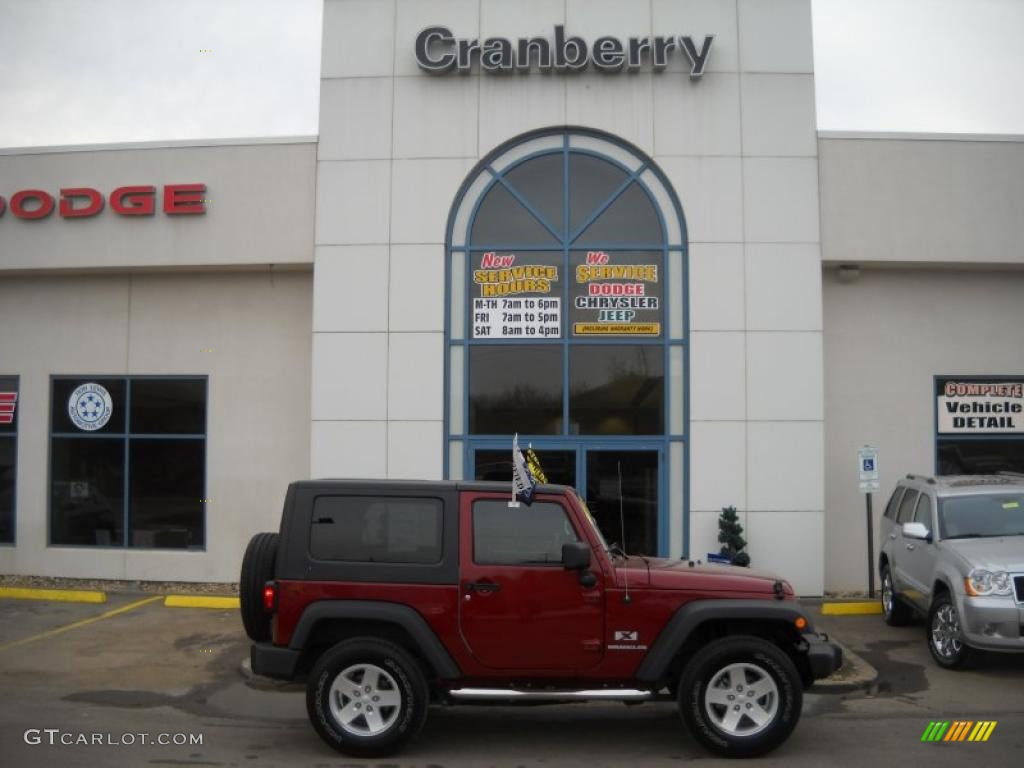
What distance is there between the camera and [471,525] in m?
7.05

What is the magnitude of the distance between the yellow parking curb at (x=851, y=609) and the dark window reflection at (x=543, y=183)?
6538 millimetres

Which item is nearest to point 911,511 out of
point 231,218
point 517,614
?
point 517,614

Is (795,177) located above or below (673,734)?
above

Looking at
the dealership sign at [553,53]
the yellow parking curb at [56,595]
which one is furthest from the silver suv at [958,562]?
the yellow parking curb at [56,595]

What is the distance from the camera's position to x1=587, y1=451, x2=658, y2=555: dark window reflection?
13.5m

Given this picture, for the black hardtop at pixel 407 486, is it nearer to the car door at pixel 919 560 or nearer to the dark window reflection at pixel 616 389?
the car door at pixel 919 560

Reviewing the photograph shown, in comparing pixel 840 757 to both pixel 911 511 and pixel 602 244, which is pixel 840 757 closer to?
pixel 911 511

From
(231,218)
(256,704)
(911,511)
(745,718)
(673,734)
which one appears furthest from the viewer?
(231,218)

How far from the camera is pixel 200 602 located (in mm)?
13219

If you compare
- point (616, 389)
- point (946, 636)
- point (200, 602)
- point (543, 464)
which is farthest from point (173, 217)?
point (946, 636)

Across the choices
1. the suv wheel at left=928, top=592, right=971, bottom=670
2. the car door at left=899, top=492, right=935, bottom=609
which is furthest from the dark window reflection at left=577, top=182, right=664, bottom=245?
the suv wheel at left=928, top=592, right=971, bottom=670

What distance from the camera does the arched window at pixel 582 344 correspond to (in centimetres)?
1352

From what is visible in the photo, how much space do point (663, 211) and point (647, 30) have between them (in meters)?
2.70

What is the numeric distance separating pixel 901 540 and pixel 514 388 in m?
5.46
